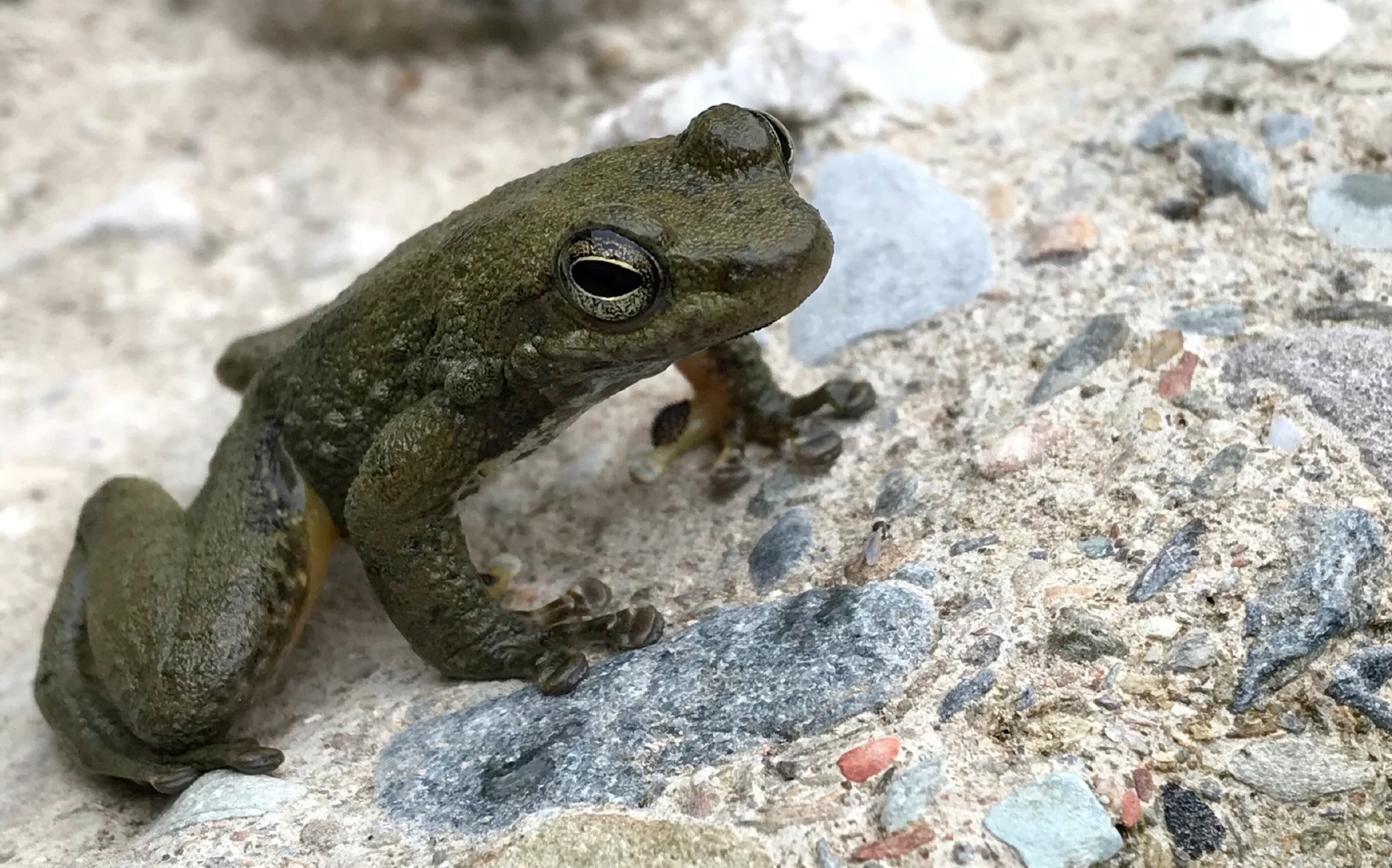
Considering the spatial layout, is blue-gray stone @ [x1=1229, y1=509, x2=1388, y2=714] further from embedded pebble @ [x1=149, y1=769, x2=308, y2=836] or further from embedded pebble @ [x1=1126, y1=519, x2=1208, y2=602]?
embedded pebble @ [x1=149, y1=769, x2=308, y2=836]

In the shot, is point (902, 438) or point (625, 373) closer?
point (625, 373)

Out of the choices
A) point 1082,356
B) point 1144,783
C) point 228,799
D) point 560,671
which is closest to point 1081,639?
point 1144,783

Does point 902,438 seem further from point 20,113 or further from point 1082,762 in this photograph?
point 20,113

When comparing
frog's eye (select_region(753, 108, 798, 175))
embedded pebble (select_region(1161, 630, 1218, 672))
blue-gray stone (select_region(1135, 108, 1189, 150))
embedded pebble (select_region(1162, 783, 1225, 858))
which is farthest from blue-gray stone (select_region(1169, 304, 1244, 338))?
embedded pebble (select_region(1162, 783, 1225, 858))

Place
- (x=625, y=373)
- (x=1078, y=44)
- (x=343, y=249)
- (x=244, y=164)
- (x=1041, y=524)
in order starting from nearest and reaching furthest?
1. (x=1041, y=524)
2. (x=625, y=373)
3. (x=1078, y=44)
4. (x=343, y=249)
5. (x=244, y=164)

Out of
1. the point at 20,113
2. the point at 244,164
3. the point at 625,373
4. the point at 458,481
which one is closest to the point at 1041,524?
the point at 625,373

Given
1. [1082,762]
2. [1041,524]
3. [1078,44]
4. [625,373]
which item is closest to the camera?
[1082,762]

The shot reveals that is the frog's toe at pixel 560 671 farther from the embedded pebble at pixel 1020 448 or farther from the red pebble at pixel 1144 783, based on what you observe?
the red pebble at pixel 1144 783

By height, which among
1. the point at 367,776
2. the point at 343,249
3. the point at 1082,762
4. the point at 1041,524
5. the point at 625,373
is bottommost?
the point at 1082,762

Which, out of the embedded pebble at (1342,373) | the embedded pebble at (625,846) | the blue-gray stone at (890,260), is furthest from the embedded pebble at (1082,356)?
the embedded pebble at (625,846)
